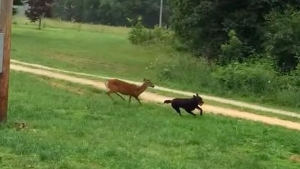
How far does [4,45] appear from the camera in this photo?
10.6m

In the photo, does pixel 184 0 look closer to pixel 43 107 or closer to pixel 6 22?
pixel 43 107

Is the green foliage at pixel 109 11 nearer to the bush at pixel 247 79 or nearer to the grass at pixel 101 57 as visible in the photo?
the grass at pixel 101 57

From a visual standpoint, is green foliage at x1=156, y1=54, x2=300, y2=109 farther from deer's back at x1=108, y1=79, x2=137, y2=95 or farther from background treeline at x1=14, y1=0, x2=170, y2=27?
background treeline at x1=14, y1=0, x2=170, y2=27

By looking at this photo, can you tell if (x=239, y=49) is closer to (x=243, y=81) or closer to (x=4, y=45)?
(x=243, y=81)

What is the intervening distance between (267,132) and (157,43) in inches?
1442

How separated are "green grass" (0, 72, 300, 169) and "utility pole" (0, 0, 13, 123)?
471 millimetres

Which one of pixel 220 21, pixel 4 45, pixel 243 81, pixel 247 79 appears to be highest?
pixel 220 21

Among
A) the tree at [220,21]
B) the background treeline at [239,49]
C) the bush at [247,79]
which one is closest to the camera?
the bush at [247,79]

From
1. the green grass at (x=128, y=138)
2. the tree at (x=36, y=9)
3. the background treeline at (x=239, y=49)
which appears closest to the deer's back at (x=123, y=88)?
the green grass at (x=128, y=138)

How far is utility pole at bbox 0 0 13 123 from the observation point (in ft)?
34.9

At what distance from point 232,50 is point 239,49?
34 cm

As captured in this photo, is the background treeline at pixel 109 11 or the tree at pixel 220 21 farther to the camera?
the background treeline at pixel 109 11

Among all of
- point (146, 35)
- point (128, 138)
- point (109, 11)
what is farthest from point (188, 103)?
point (109, 11)

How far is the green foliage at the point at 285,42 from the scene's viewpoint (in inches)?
1062
